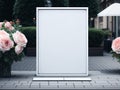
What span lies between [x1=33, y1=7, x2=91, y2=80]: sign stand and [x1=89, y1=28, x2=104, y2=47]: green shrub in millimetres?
10850

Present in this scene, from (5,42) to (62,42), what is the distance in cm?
166

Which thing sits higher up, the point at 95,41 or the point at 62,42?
the point at 62,42

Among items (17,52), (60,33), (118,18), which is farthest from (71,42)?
(118,18)

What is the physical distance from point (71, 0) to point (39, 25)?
16484mm

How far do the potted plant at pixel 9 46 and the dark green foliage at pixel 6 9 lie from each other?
2196cm

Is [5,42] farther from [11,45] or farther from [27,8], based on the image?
[27,8]

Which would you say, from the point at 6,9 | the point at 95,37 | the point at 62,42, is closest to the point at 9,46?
the point at 62,42

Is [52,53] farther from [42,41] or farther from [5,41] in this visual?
[5,41]

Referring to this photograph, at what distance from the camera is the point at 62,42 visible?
12.3 metres

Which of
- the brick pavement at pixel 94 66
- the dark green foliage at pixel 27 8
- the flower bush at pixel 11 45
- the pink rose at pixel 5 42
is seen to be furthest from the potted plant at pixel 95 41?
the pink rose at pixel 5 42

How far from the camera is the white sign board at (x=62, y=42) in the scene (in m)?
12.3

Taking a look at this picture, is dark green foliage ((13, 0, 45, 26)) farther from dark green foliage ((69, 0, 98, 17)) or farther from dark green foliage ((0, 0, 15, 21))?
dark green foliage ((0, 0, 15, 21))

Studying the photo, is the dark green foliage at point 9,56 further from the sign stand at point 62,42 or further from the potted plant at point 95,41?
the potted plant at point 95,41

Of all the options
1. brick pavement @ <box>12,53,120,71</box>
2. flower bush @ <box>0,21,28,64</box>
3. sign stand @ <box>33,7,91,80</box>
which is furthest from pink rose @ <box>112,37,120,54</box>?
flower bush @ <box>0,21,28,64</box>
